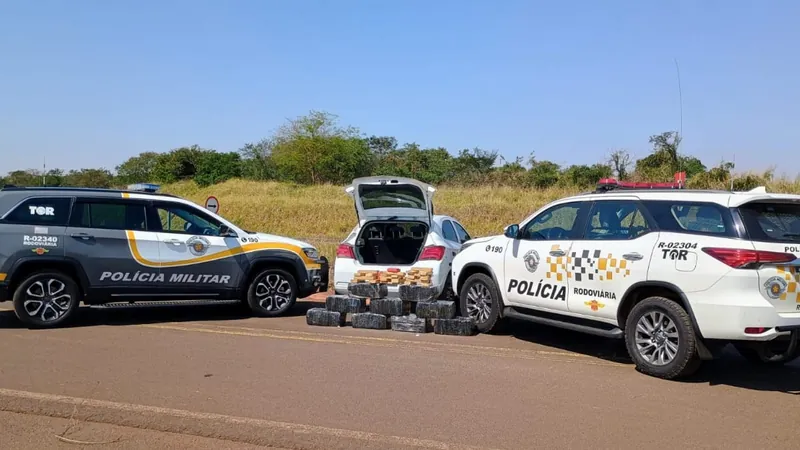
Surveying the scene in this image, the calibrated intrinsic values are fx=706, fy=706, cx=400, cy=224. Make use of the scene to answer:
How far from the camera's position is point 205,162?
5547cm

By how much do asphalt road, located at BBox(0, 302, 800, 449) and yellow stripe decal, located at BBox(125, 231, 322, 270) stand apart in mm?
1199

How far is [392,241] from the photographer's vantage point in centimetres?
1105

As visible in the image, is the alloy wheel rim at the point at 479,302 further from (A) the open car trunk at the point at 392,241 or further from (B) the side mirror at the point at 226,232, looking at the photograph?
(B) the side mirror at the point at 226,232

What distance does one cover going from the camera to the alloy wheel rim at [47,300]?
30.6 ft

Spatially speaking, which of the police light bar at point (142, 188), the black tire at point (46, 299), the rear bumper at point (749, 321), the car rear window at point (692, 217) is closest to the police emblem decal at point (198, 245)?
Answer: the police light bar at point (142, 188)

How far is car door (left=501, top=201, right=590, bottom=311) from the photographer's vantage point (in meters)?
8.16

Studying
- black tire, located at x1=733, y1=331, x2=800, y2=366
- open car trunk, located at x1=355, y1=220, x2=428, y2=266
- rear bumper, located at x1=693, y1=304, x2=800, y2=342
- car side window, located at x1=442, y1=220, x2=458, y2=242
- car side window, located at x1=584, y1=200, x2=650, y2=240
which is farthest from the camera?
car side window, located at x1=442, y1=220, x2=458, y2=242

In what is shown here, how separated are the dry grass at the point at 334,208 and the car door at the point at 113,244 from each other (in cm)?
1241

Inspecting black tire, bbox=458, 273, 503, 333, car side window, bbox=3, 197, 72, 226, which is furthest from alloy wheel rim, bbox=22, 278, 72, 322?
black tire, bbox=458, 273, 503, 333

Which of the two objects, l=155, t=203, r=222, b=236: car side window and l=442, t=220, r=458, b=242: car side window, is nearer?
l=155, t=203, r=222, b=236: car side window

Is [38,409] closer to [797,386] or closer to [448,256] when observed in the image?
[448,256]

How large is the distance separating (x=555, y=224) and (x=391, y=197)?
292 centimetres

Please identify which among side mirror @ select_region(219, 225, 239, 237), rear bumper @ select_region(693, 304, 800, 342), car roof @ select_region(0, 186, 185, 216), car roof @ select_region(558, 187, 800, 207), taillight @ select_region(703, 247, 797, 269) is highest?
car roof @ select_region(0, 186, 185, 216)

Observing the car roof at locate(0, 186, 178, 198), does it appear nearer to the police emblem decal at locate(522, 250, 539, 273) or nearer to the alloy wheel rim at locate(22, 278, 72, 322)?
the alloy wheel rim at locate(22, 278, 72, 322)
